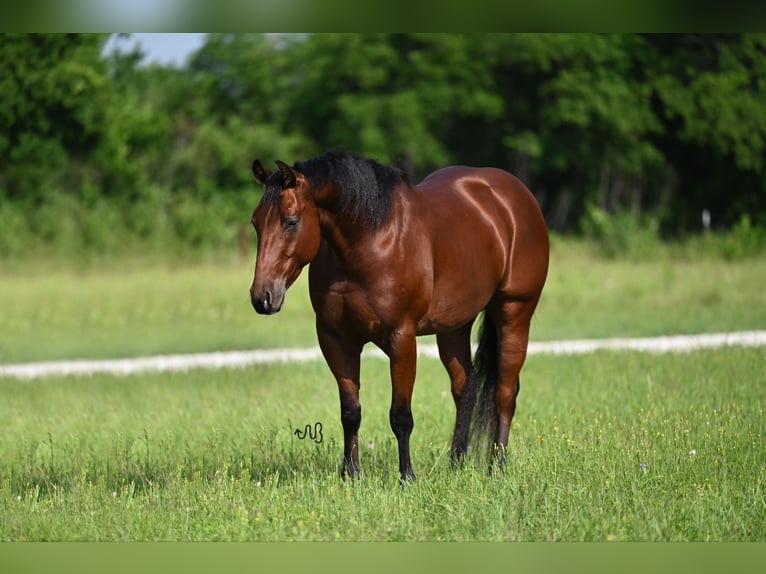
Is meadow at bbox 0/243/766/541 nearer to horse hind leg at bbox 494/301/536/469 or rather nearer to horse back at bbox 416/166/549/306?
horse hind leg at bbox 494/301/536/469

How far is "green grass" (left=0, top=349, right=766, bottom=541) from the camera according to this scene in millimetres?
5895

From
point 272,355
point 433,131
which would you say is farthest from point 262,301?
point 433,131

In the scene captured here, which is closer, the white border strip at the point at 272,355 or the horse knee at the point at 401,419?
the horse knee at the point at 401,419

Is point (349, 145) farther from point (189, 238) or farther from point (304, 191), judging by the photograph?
point (304, 191)

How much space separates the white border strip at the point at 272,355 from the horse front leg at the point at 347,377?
6204mm

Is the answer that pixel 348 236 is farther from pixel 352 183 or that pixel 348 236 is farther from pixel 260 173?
pixel 260 173

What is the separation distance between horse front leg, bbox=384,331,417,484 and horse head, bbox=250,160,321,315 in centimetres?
83

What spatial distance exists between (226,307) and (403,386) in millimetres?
11629

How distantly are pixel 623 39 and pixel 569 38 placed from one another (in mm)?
1539

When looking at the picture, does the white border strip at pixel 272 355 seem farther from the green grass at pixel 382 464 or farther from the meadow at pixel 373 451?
the green grass at pixel 382 464

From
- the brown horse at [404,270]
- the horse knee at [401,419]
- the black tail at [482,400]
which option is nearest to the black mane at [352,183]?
the brown horse at [404,270]

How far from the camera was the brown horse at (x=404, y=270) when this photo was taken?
5895 millimetres

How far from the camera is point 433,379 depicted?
11750 millimetres

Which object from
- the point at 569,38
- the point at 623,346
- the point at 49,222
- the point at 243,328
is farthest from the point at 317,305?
the point at 569,38
